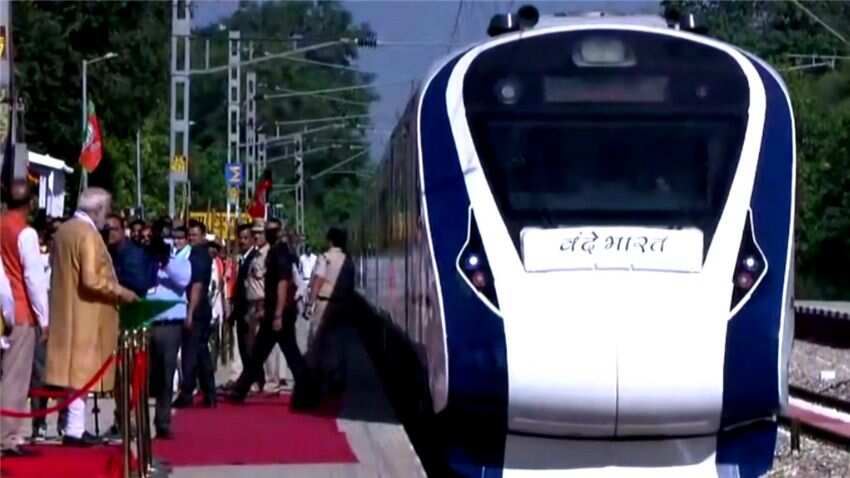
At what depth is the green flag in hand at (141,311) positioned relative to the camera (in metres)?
13.7

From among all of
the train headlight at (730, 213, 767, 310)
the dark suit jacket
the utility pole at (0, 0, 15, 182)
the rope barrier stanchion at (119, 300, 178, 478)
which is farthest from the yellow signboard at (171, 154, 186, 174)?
the train headlight at (730, 213, 767, 310)

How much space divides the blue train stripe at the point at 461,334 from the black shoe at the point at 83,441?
2.85 metres

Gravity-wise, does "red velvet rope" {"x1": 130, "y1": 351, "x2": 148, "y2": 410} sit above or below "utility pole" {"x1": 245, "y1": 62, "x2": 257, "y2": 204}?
above

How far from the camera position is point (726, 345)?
1302cm

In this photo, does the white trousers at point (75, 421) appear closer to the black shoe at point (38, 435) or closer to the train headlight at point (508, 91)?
the black shoe at point (38, 435)

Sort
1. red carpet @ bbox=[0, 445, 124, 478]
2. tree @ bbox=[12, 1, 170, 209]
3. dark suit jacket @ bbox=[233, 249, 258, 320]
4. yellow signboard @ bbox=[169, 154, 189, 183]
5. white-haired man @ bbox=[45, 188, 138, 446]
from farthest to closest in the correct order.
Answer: tree @ bbox=[12, 1, 170, 209] < yellow signboard @ bbox=[169, 154, 189, 183] < dark suit jacket @ bbox=[233, 249, 258, 320] < white-haired man @ bbox=[45, 188, 138, 446] < red carpet @ bbox=[0, 445, 124, 478]

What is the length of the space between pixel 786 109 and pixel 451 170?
226 centimetres

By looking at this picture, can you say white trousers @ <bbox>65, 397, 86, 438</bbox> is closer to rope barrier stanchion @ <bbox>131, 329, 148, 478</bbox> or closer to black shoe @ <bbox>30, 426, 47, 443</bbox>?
black shoe @ <bbox>30, 426, 47, 443</bbox>

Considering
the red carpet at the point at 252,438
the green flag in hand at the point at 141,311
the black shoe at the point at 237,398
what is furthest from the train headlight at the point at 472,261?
the black shoe at the point at 237,398

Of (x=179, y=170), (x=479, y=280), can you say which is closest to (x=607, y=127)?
(x=479, y=280)

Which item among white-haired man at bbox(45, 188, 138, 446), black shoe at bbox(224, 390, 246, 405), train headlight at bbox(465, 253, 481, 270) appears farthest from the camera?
black shoe at bbox(224, 390, 246, 405)

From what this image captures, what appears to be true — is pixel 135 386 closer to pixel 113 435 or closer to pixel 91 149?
pixel 113 435

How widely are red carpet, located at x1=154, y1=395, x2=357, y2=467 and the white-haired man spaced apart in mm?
1109

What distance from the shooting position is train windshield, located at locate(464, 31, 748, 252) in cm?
1368
